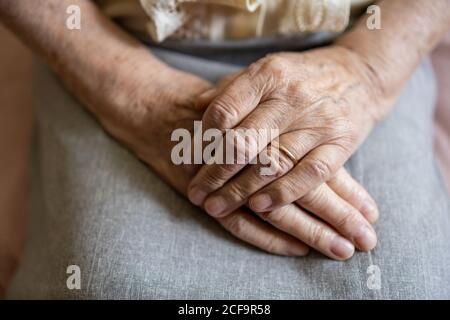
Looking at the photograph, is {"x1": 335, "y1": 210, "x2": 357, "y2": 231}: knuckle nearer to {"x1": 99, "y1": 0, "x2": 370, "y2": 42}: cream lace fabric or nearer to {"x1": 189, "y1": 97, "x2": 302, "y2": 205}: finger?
{"x1": 189, "y1": 97, "x2": 302, "y2": 205}: finger

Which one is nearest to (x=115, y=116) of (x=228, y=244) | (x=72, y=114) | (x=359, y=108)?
(x=72, y=114)

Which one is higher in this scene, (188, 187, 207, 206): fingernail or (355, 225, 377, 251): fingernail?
(188, 187, 207, 206): fingernail

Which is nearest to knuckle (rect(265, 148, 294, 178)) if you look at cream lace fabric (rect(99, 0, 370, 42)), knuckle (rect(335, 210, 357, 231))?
knuckle (rect(335, 210, 357, 231))

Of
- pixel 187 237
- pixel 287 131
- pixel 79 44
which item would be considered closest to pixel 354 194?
pixel 287 131

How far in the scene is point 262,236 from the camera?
0.65 m

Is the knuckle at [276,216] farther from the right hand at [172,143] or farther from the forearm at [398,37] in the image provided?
the forearm at [398,37]

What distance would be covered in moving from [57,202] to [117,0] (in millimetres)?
336

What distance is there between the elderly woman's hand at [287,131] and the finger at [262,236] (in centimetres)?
2

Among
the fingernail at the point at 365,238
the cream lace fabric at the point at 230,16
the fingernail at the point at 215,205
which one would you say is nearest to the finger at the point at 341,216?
the fingernail at the point at 365,238

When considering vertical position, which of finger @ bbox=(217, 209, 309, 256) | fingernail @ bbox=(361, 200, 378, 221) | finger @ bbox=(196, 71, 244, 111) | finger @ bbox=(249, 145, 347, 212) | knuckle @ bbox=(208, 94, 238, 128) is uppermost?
knuckle @ bbox=(208, 94, 238, 128)

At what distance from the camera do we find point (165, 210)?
0.67 meters

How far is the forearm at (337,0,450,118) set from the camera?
2.31 feet

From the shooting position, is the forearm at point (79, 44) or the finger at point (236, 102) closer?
the finger at point (236, 102)

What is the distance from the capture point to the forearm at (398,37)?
70 cm
